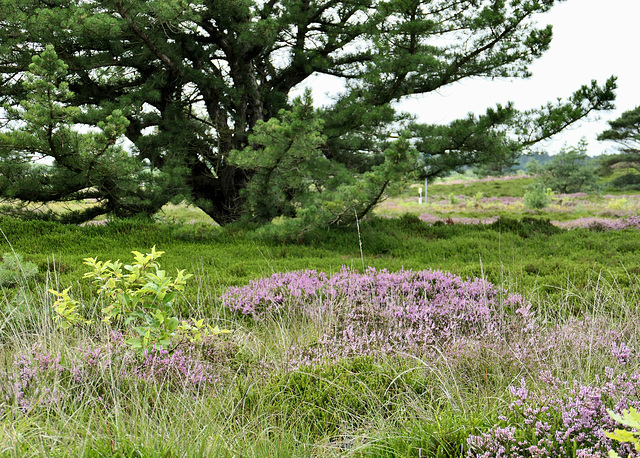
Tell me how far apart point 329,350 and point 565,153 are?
134ft

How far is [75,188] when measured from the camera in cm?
921

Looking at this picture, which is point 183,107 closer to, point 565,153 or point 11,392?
point 11,392

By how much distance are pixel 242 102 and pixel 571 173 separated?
3499 cm

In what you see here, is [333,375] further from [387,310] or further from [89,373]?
[89,373]

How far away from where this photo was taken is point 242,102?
10594 millimetres

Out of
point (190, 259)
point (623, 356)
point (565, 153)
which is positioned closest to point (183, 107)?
point (190, 259)

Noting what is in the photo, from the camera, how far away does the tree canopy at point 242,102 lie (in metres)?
7.55

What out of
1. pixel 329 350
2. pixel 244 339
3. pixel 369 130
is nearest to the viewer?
pixel 329 350

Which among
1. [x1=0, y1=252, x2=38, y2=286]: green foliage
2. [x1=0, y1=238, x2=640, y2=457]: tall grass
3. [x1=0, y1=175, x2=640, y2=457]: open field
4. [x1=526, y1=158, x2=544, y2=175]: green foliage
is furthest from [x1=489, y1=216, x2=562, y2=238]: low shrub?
A: [x1=526, y1=158, x2=544, y2=175]: green foliage

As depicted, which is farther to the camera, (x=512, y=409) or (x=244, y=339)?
(x=244, y=339)

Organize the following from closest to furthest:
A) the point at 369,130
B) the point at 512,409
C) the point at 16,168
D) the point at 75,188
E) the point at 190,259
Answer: the point at 512,409, the point at 190,259, the point at 16,168, the point at 75,188, the point at 369,130

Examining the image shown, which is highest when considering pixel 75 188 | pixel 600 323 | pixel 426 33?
pixel 426 33

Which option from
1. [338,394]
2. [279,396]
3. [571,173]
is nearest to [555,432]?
[338,394]

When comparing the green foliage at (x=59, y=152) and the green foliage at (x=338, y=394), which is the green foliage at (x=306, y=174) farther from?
the green foliage at (x=338, y=394)
